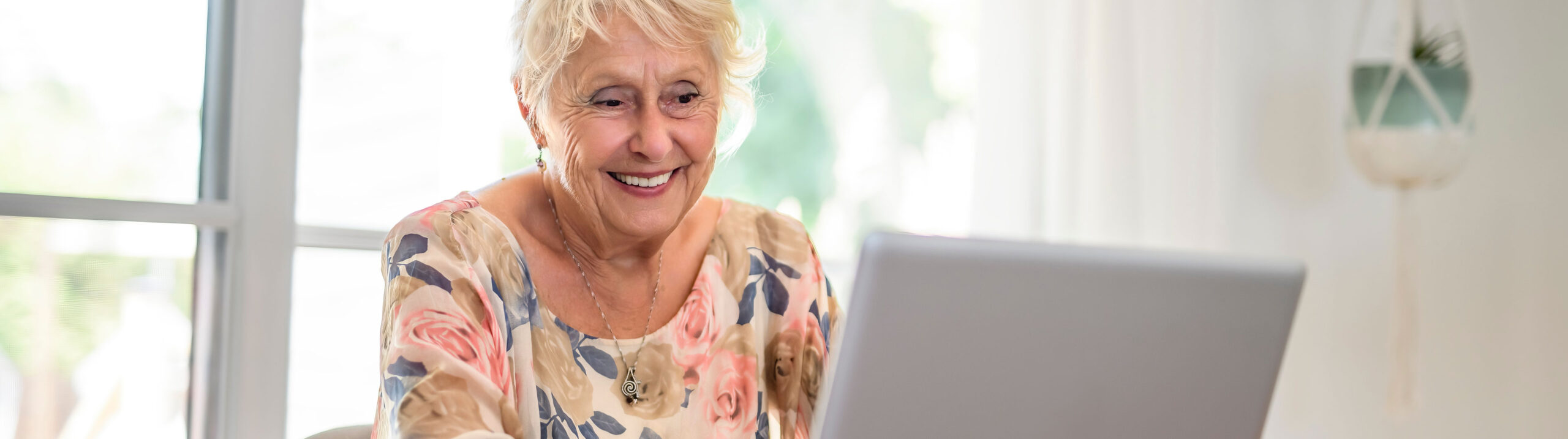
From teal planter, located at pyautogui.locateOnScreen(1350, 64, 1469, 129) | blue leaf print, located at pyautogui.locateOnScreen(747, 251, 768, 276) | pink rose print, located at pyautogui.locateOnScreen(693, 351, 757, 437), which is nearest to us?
pink rose print, located at pyautogui.locateOnScreen(693, 351, 757, 437)

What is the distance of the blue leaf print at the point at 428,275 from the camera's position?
925 millimetres

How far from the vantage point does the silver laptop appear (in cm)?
65

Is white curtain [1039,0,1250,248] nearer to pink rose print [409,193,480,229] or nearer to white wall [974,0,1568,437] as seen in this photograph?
white wall [974,0,1568,437]

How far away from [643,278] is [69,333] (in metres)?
0.74

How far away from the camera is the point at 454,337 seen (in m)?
0.90

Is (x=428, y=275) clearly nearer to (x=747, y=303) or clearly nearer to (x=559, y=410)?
(x=559, y=410)

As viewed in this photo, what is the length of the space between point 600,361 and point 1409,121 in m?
1.79

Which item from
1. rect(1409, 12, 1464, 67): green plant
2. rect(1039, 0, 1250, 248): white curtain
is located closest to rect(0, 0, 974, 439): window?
rect(1039, 0, 1250, 248): white curtain

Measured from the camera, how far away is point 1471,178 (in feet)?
7.66

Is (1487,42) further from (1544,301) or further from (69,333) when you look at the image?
(69,333)

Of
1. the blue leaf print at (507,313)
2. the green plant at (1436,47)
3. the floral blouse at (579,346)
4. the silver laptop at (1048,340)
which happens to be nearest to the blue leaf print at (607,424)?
the floral blouse at (579,346)

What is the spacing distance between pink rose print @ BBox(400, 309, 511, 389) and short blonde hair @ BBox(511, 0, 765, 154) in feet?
0.91

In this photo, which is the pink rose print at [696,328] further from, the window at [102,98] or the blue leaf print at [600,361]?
the window at [102,98]

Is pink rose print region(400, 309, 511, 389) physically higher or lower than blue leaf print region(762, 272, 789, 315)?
lower
